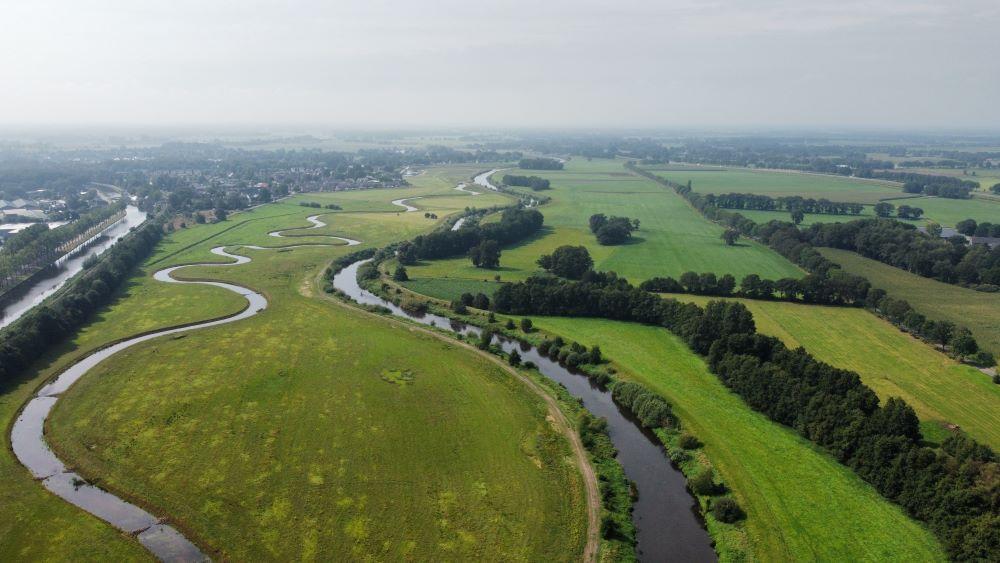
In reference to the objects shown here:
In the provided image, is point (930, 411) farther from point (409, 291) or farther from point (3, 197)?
point (3, 197)

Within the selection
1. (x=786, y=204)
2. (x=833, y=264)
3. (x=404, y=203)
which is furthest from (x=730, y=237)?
(x=404, y=203)

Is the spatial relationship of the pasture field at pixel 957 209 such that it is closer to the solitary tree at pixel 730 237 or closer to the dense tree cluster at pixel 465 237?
the solitary tree at pixel 730 237

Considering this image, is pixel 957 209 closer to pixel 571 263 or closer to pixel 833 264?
pixel 833 264

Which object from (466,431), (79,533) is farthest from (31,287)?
(466,431)

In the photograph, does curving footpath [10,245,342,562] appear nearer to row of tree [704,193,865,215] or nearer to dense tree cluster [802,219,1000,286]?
dense tree cluster [802,219,1000,286]

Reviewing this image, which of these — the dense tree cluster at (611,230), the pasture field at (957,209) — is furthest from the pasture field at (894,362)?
the pasture field at (957,209)

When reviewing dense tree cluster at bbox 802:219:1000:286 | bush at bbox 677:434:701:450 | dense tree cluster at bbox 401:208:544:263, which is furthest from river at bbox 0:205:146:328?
dense tree cluster at bbox 802:219:1000:286
